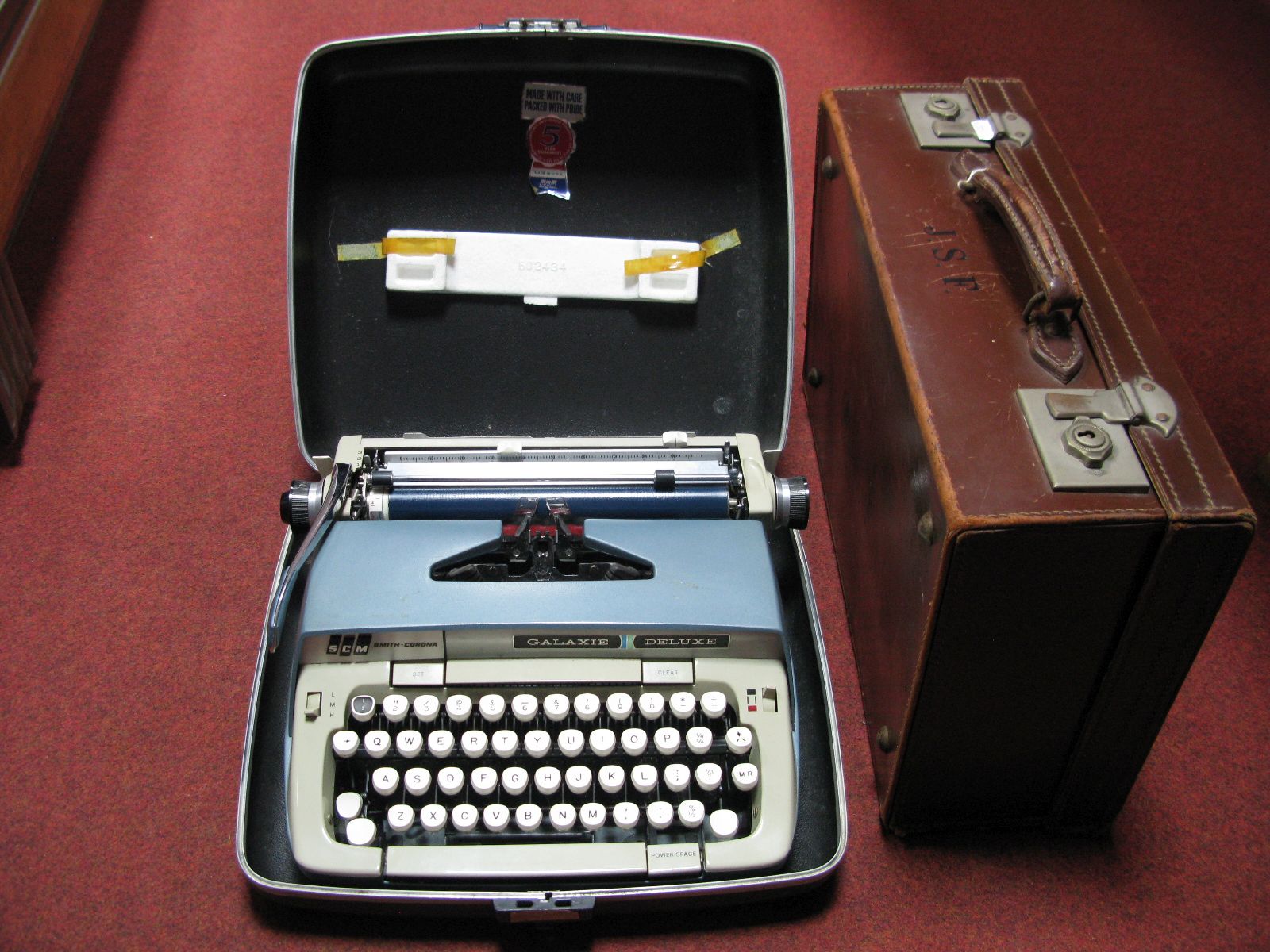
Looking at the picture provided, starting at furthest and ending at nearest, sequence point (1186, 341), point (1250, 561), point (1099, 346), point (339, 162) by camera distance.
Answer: point (1186, 341), point (1250, 561), point (339, 162), point (1099, 346)

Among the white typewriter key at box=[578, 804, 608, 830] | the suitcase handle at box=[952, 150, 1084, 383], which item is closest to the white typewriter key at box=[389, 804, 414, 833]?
the white typewriter key at box=[578, 804, 608, 830]

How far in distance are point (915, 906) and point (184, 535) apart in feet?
4.20

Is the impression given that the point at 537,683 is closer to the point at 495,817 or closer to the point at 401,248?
the point at 495,817

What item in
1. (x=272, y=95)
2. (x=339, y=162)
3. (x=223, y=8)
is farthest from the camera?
(x=223, y=8)

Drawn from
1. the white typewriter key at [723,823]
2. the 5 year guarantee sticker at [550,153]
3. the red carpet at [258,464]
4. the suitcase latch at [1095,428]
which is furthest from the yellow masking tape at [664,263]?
the white typewriter key at [723,823]

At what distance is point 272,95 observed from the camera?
2645 mm

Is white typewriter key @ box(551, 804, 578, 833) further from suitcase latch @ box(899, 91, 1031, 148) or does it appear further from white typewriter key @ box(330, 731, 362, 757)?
suitcase latch @ box(899, 91, 1031, 148)

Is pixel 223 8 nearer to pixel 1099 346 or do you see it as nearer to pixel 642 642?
pixel 642 642

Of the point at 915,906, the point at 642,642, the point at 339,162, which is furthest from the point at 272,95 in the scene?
the point at 915,906

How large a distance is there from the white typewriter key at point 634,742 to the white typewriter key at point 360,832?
0.32 metres

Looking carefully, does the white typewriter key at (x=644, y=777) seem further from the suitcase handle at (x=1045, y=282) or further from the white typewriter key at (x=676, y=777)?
the suitcase handle at (x=1045, y=282)

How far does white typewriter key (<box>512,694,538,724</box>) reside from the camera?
1.38m

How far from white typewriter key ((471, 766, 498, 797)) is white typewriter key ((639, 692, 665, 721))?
199mm

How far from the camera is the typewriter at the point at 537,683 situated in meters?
1.34
